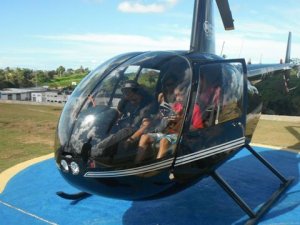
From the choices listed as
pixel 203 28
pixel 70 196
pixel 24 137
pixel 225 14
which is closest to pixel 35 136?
pixel 24 137

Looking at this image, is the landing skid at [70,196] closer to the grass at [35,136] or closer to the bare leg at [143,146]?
the grass at [35,136]

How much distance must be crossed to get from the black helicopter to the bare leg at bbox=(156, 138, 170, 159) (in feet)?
0.04

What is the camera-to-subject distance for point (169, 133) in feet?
13.7

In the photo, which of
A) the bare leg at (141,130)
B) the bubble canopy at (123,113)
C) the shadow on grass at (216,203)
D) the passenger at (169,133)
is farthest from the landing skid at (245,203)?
the bare leg at (141,130)

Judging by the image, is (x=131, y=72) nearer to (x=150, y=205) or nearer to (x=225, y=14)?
(x=150, y=205)

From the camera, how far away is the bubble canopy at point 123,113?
405cm

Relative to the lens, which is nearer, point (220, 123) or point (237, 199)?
point (220, 123)

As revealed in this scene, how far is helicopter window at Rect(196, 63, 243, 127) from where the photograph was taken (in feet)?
15.3

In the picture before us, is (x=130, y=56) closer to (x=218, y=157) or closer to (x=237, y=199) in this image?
(x=218, y=157)

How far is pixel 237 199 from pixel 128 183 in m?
1.96

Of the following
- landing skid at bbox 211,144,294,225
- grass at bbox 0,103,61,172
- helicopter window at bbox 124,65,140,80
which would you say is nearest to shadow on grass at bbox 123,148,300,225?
landing skid at bbox 211,144,294,225

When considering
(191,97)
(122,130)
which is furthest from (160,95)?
(122,130)

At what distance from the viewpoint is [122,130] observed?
4.05m

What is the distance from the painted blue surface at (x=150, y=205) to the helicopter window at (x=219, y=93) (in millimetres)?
1707
